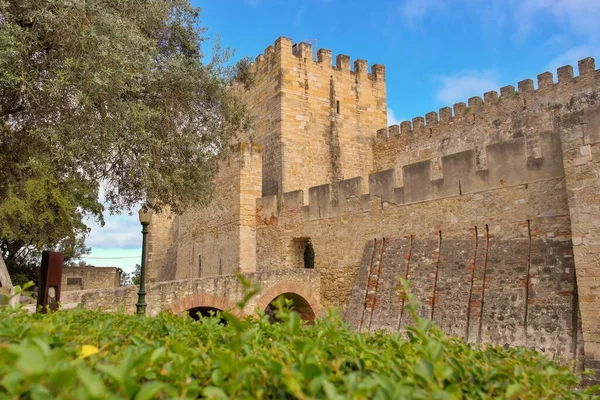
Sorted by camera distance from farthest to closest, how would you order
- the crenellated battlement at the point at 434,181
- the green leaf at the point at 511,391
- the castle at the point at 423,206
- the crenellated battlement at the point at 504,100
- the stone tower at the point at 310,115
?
the stone tower at the point at 310,115, the crenellated battlement at the point at 504,100, the crenellated battlement at the point at 434,181, the castle at the point at 423,206, the green leaf at the point at 511,391

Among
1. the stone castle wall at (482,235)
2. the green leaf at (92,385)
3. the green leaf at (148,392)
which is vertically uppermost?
the stone castle wall at (482,235)


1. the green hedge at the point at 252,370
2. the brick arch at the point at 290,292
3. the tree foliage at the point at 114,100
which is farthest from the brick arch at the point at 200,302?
the green hedge at the point at 252,370

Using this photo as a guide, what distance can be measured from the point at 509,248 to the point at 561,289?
61.4 inches

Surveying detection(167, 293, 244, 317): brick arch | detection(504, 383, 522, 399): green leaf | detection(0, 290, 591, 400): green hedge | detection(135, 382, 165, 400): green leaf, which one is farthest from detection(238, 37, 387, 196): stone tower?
detection(135, 382, 165, 400): green leaf

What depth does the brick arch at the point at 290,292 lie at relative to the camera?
1387 centimetres

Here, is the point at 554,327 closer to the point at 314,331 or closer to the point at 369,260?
the point at 369,260

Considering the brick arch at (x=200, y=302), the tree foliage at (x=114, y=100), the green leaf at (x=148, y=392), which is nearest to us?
the green leaf at (x=148, y=392)

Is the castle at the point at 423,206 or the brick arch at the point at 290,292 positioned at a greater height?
the castle at the point at 423,206

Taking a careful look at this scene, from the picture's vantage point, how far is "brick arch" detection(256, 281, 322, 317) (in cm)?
1387

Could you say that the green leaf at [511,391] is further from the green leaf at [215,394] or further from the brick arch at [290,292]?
the brick arch at [290,292]

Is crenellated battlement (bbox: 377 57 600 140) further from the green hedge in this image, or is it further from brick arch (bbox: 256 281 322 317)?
the green hedge

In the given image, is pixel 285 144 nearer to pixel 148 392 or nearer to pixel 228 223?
pixel 228 223

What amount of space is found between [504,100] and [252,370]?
752 inches

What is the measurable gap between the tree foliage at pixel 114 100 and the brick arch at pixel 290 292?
3.78m
